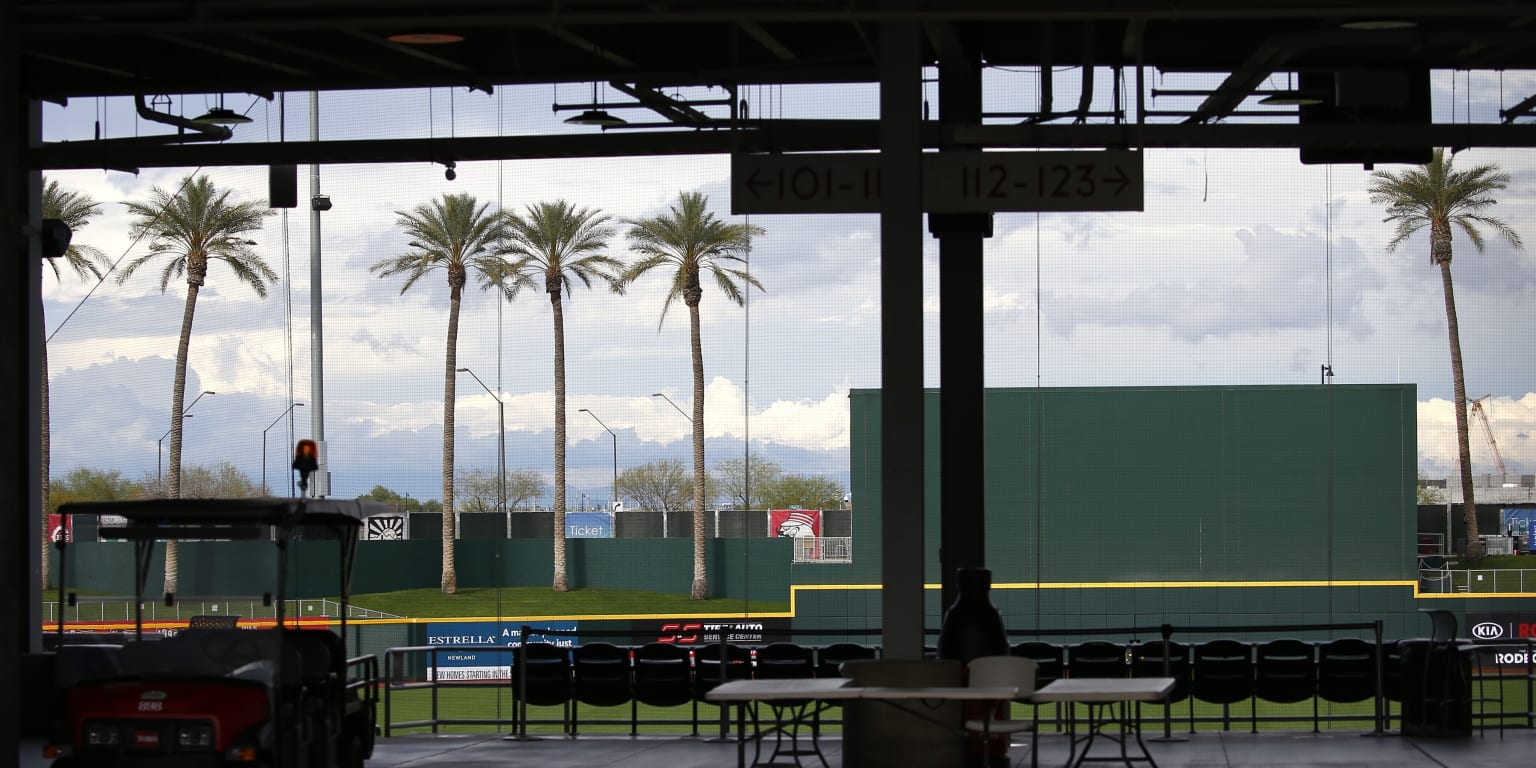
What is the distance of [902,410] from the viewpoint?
1176 cm

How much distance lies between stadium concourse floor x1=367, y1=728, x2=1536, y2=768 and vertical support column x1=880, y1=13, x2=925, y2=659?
8.13 feet

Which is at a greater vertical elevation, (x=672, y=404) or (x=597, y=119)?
(x=597, y=119)

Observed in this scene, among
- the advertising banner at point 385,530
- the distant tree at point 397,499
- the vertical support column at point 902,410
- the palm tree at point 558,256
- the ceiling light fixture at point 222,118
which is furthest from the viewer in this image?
the distant tree at point 397,499

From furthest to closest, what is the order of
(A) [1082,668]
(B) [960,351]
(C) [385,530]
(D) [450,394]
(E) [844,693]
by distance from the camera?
1. (C) [385,530]
2. (D) [450,394]
3. (A) [1082,668]
4. (B) [960,351]
5. (E) [844,693]

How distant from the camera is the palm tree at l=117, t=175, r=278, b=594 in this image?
75.8 ft

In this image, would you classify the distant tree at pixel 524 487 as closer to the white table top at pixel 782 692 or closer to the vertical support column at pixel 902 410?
the vertical support column at pixel 902 410

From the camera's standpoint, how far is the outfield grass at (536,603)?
95.6ft

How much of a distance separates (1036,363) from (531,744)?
7.97 m

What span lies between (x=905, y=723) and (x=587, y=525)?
68.7 feet

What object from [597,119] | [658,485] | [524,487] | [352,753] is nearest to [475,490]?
[524,487]

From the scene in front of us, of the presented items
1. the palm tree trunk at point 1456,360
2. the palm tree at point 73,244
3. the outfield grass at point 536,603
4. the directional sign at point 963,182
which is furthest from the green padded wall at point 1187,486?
the directional sign at point 963,182

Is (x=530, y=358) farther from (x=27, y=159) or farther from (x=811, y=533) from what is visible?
(x=811, y=533)

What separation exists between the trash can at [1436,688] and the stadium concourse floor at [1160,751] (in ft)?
0.64

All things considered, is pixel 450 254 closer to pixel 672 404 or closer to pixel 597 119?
pixel 672 404
